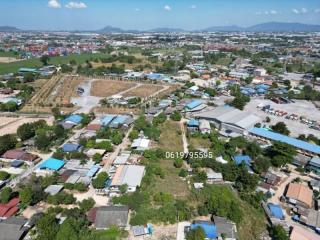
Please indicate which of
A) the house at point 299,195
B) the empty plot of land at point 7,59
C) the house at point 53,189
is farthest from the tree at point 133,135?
the empty plot of land at point 7,59

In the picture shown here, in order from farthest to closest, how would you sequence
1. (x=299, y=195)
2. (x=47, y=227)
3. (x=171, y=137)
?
(x=171, y=137), (x=299, y=195), (x=47, y=227)

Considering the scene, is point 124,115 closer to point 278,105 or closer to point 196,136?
point 196,136

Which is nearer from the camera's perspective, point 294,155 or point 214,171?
point 214,171

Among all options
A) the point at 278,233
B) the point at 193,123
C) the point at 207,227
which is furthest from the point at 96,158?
the point at 278,233

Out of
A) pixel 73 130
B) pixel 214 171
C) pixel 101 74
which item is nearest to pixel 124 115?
pixel 73 130

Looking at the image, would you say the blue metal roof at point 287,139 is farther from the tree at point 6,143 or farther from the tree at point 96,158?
the tree at point 6,143

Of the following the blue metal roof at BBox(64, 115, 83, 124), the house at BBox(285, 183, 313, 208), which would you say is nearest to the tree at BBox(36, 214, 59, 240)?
the house at BBox(285, 183, 313, 208)

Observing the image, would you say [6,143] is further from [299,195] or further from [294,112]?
[294,112]
